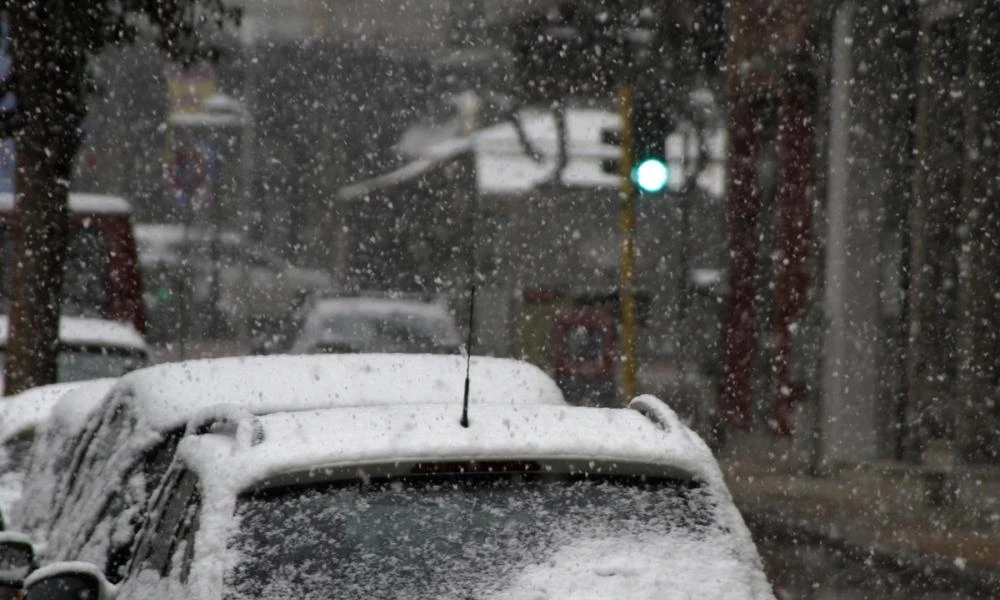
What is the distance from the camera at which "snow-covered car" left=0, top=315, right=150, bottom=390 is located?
581 inches

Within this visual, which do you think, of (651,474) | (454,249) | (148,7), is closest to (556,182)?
(148,7)

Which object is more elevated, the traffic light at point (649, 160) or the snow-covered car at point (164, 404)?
the traffic light at point (649, 160)

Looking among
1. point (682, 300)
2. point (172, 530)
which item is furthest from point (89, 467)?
point (682, 300)

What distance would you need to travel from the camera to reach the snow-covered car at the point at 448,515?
343 cm

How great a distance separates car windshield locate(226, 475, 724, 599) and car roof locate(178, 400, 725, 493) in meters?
0.05

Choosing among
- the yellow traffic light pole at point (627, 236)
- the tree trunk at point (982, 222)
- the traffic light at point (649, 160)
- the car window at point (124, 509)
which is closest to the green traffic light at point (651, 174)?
the traffic light at point (649, 160)

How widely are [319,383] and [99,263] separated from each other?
15.7 metres

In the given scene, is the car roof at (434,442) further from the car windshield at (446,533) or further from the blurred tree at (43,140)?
the blurred tree at (43,140)

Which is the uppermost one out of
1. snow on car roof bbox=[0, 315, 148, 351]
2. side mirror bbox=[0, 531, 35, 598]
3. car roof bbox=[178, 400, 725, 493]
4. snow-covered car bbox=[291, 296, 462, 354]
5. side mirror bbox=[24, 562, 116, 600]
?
car roof bbox=[178, 400, 725, 493]

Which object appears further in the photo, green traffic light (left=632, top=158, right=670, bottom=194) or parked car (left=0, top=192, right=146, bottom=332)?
parked car (left=0, top=192, right=146, bottom=332)

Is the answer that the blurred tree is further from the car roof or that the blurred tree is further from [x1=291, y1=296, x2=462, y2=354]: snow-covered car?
the car roof

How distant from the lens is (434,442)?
362cm

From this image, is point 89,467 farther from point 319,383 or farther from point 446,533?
point 446,533

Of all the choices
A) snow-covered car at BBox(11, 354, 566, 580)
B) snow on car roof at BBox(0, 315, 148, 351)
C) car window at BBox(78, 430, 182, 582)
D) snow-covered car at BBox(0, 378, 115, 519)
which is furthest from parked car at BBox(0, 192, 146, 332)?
car window at BBox(78, 430, 182, 582)
